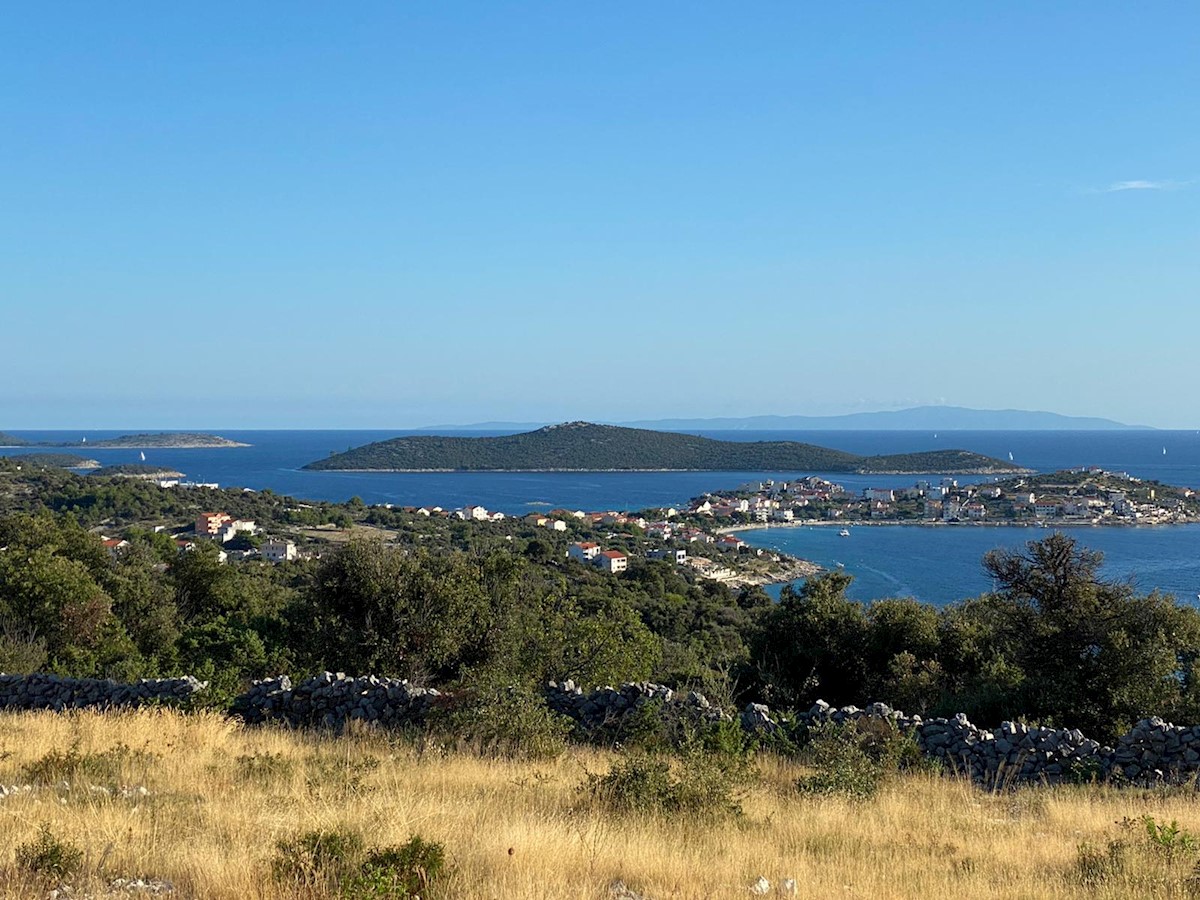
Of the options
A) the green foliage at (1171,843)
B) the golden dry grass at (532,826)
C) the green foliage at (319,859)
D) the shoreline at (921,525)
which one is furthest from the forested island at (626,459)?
the green foliage at (319,859)

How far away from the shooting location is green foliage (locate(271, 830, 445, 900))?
14.1 feet

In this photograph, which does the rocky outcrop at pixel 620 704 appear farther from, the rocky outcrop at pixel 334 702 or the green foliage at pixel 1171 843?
the green foliage at pixel 1171 843

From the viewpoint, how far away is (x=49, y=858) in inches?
184

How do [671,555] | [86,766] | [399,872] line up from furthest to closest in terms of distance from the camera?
[671,555] < [86,766] < [399,872]

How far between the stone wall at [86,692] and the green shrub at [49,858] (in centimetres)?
709

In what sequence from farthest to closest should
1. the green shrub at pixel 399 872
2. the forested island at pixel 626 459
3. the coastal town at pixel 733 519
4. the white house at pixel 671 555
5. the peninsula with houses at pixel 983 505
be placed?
1. the forested island at pixel 626 459
2. the peninsula with houses at pixel 983 505
3. the white house at pixel 671 555
4. the coastal town at pixel 733 519
5. the green shrub at pixel 399 872

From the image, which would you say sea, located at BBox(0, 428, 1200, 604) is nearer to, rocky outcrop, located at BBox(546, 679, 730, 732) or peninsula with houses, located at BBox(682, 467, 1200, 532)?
peninsula with houses, located at BBox(682, 467, 1200, 532)

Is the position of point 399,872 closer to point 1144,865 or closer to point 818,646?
point 1144,865

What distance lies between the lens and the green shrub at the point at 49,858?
15.2ft

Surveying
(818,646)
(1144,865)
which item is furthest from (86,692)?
(818,646)

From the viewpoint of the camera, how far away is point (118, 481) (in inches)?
2933

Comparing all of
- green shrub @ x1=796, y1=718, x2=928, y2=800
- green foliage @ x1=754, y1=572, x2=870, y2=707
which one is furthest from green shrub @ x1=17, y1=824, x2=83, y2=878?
green foliage @ x1=754, y1=572, x2=870, y2=707

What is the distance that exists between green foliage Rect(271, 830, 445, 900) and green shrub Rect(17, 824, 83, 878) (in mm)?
1036

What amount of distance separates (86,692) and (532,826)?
938 centimetres
